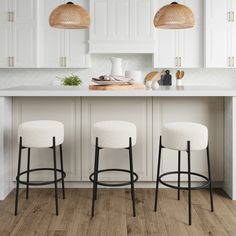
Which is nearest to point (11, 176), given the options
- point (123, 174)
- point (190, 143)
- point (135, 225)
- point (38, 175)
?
point (38, 175)

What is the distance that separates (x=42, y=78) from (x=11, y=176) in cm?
297

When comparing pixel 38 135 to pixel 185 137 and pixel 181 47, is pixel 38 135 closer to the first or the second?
pixel 185 137

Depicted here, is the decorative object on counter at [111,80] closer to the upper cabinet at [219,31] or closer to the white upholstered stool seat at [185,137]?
the white upholstered stool seat at [185,137]

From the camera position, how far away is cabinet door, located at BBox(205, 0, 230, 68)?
6016 mm

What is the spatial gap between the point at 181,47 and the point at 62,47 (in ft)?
5.87

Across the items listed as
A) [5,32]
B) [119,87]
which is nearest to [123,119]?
[119,87]

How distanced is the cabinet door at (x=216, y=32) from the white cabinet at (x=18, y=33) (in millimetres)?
2552

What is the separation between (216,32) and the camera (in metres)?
6.04

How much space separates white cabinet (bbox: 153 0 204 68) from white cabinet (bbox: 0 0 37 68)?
6.06 feet

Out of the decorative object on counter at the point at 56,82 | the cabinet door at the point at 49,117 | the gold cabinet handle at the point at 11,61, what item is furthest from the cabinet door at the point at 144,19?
the cabinet door at the point at 49,117

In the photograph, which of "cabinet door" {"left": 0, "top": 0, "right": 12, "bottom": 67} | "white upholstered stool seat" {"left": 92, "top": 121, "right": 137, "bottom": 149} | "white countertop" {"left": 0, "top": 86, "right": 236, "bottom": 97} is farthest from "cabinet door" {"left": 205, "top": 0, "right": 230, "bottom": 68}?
"white upholstered stool seat" {"left": 92, "top": 121, "right": 137, "bottom": 149}

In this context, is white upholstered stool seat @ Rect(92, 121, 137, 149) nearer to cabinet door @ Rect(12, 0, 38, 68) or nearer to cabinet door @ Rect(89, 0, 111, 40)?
cabinet door @ Rect(89, 0, 111, 40)

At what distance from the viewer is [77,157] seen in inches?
152

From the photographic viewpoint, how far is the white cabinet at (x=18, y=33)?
6.04 m
